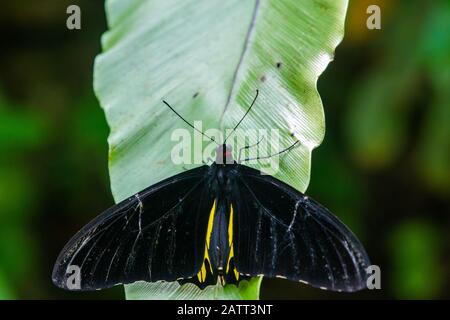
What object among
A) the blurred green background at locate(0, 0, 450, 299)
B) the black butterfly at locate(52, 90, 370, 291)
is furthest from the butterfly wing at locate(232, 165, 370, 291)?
the blurred green background at locate(0, 0, 450, 299)

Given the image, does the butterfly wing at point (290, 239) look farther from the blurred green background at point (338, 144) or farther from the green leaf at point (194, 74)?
the blurred green background at point (338, 144)

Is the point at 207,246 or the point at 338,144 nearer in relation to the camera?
the point at 207,246

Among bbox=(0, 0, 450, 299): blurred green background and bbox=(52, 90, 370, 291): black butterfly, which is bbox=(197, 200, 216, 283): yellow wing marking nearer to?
bbox=(52, 90, 370, 291): black butterfly

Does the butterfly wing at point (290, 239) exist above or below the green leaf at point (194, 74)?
below

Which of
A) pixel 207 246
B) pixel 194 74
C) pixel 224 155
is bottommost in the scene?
pixel 207 246

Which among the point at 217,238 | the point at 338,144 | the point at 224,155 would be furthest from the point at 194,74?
the point at 338,144

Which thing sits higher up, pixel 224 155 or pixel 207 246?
pixel 224 155

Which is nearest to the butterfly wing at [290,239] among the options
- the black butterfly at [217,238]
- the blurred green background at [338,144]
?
the black butterfly at [217,238]

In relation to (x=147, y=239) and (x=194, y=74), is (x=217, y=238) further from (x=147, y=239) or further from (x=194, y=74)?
(x=194, y=74)
